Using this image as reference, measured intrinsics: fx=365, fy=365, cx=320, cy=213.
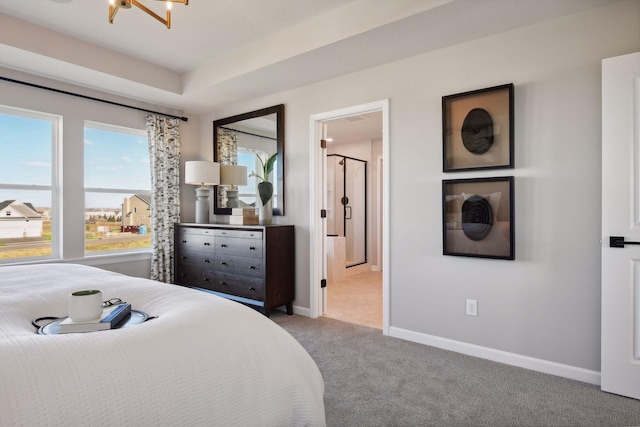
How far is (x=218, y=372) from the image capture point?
3.44 feet

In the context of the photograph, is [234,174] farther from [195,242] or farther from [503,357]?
[503,357]

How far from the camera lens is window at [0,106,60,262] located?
Answer: 134 inches

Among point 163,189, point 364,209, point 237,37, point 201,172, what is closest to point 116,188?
point 163,189

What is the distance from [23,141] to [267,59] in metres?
2.50

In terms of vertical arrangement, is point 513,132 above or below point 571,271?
above

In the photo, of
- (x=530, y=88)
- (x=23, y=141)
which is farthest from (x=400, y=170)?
(x=23, y=141)

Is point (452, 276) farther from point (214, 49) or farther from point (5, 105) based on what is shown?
point (5, 105)

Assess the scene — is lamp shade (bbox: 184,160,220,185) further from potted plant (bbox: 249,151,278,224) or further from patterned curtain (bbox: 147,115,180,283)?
potted plant (bbox: 249,151,278,224)

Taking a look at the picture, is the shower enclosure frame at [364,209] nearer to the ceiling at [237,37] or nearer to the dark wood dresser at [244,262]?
the dark wood dresser at [244,262]

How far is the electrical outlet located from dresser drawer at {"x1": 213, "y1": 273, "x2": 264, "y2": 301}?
6.11ft

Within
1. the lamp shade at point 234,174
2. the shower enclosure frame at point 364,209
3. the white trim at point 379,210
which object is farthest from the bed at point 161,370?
the white trim at point 379,210

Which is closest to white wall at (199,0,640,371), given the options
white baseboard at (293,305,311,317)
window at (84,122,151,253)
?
white baseboard at (293,305,311,317)

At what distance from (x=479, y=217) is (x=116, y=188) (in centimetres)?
382

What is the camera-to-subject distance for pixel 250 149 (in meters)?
4.34
